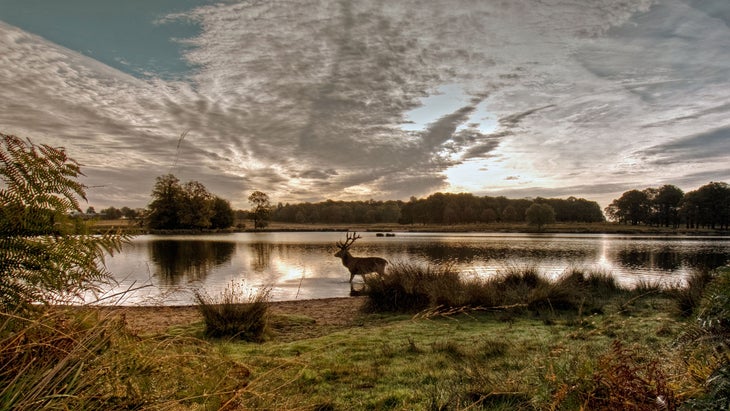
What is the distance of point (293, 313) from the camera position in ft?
35.9

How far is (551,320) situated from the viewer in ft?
28.3

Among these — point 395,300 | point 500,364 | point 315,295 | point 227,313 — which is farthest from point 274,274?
point 500,364

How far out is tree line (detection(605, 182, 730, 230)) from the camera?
82062 mm

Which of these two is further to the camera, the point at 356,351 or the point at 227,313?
the point at 227,313

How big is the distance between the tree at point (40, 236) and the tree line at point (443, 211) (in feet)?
400

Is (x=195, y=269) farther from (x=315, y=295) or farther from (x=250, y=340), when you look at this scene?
(x=250, y=340)

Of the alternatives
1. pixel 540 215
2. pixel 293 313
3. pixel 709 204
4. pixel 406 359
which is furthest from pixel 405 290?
pixel 709 204

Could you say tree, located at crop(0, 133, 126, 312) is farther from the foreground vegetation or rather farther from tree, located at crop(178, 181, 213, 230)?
tree, located at crop(178, 181, 213, 230)

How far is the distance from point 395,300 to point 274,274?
10268mm

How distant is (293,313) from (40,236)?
931cm

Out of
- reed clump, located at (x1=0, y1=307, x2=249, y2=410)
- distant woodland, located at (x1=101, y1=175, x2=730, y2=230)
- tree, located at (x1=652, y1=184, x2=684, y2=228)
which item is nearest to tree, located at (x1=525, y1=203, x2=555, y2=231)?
distant woodland, located at (x1=101, y1=175, x2=730, y2=230)

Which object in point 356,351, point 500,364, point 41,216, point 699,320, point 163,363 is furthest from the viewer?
point 356,351

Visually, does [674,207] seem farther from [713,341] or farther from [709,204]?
[713,341]

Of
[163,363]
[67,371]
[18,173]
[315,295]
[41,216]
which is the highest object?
[18,173]
